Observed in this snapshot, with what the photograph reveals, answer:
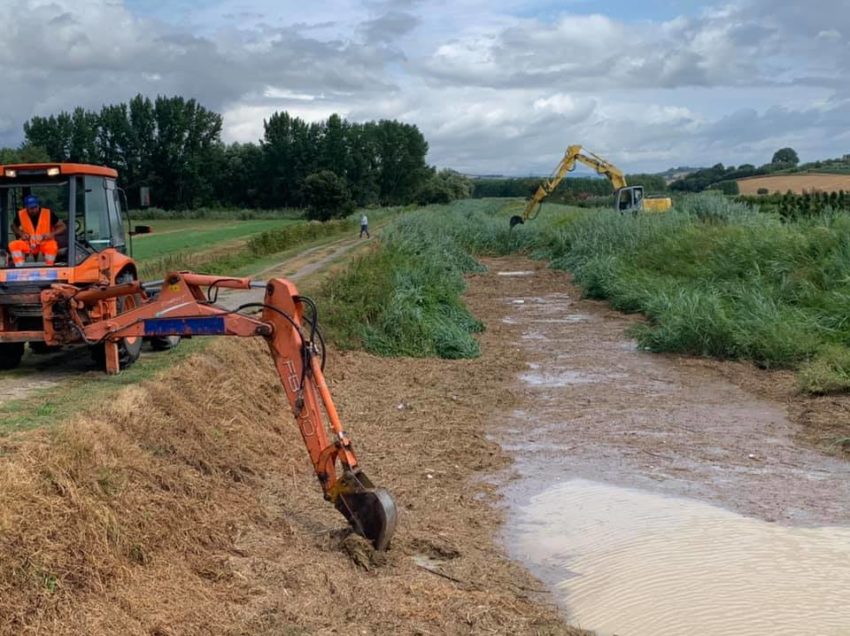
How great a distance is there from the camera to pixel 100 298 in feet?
30.1

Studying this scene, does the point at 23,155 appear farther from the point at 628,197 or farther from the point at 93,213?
the point at 93,213

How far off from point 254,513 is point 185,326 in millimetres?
1629

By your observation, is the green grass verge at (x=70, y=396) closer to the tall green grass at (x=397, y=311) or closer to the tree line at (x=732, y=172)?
the tall green grass at (x=397, y=311)

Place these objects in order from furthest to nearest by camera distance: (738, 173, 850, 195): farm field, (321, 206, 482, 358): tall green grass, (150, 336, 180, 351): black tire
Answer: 1. (738, 173, 850, 195): farm field
2. (321, 206, 482, 358): tall green grass
3. (150, 336, 180, 351): black tire

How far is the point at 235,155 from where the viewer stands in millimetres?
88312

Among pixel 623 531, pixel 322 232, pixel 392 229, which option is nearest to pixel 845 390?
pixel 623 531

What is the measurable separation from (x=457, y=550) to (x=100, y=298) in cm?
446

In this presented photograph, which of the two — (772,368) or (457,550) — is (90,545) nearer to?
(457,550)

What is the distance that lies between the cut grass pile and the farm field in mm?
14167

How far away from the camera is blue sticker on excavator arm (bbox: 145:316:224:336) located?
292 inches

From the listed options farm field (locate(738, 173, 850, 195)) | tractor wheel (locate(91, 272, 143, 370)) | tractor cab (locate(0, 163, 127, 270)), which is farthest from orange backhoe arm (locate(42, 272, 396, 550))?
farm field (locate(738, 173, 850, 195))

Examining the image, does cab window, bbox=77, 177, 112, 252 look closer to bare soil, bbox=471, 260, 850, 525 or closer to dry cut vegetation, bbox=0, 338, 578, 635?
dry cut vegetation, bbox=0, 338, 578, 635

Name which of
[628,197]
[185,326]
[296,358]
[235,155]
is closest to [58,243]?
[185,326]

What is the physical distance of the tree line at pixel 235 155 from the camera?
3044 inches
